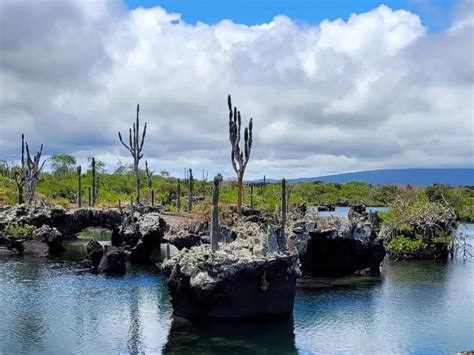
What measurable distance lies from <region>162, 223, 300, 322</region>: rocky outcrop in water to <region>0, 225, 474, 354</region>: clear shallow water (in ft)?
1.99

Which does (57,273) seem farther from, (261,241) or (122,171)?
(122,171)

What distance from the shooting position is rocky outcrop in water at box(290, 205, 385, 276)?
3412cm

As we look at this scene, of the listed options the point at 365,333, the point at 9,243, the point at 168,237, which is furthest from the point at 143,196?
the point at 365,333

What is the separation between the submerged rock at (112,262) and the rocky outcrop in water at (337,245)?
389 inches

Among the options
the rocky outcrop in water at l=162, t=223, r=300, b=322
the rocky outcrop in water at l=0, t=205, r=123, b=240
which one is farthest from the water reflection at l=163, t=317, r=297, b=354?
the rocky outcrop in water at l=0, t=205, r=123, b=240

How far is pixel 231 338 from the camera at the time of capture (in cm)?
2175

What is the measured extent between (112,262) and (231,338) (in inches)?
600

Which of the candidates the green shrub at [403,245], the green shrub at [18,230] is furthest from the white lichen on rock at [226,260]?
the green shrub at [18,230]

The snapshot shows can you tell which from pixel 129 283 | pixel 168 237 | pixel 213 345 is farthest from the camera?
pixel 168 237

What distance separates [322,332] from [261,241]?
164 inches

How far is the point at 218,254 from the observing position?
23266 mm

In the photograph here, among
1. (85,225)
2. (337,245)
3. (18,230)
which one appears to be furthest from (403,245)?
(18,230)

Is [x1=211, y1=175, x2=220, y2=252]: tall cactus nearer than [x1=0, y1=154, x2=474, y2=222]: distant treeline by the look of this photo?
Yes

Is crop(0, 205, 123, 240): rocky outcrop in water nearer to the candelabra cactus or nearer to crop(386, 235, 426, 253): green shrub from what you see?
the candelabra cactus
